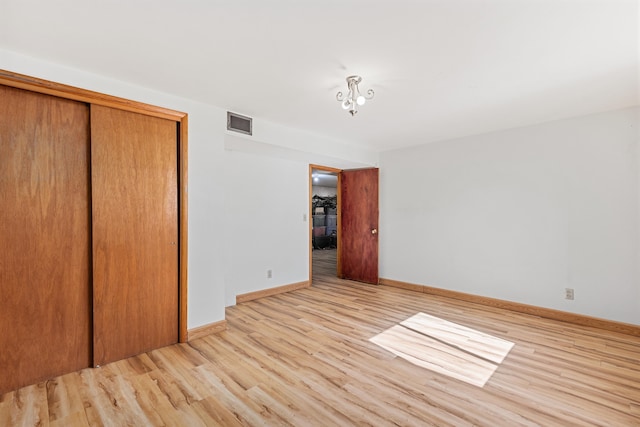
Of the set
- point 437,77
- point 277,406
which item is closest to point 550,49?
point 437,77

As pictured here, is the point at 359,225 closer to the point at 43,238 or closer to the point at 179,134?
the point at 179,134

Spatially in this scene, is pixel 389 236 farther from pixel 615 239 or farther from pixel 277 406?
pixel 277 406

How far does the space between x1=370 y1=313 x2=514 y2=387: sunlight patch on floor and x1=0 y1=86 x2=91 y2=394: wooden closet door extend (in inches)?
Result: 104

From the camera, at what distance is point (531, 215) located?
3689mm

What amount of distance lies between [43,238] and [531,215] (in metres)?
4.96

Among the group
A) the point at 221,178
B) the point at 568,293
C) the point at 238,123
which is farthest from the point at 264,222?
the point at 568,293

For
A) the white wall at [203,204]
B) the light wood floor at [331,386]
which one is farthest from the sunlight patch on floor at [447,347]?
the white wall at [203,204]

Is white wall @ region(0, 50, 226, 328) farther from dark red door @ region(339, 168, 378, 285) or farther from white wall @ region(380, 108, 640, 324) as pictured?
white wall @ region(380, 108, 640, 324)

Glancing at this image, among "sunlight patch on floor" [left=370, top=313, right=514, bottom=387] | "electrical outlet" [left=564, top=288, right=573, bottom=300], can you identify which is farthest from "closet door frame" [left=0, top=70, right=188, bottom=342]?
"electrical outlet" [left=564, top=288, right=573, bottom=300]

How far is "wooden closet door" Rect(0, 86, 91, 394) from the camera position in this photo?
2.05 metres

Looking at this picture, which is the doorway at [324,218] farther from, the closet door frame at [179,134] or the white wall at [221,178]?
the closet door frame at [179,134]

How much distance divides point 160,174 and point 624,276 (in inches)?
190

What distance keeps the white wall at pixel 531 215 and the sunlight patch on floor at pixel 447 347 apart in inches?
48.8

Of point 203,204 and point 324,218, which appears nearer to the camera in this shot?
point 203,204
